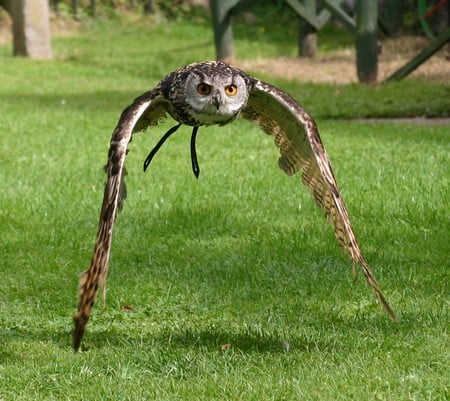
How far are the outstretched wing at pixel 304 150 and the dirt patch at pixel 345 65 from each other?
1009 centimetres

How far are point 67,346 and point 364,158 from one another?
4.91 meters

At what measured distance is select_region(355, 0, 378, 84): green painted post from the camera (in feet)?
48.9

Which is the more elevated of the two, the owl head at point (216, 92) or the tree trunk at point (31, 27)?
the owl head at point (216, 92)

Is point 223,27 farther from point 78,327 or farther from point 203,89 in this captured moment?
point 78,327

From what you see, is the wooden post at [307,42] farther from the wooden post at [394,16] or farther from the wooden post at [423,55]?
the wooden post at [423,55]

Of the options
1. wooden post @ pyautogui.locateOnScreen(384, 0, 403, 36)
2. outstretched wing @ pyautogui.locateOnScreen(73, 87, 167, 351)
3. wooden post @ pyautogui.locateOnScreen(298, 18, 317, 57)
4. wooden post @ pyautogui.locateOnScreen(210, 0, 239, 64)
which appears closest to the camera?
outstretched wing @ pyautogui.locateOnScreen(73, 87, 167, 351)

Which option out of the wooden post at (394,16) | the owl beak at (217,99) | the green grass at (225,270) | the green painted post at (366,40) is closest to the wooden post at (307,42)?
the wooden post at (394,16)

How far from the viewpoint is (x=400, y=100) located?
1338 centimetres

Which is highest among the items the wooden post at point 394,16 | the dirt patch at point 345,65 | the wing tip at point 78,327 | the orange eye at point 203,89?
the orange eye at point 203,89

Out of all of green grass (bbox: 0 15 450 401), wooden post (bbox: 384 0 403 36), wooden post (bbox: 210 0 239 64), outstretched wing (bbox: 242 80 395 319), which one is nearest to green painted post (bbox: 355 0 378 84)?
wooden post (bbox: 210 0 239 64)

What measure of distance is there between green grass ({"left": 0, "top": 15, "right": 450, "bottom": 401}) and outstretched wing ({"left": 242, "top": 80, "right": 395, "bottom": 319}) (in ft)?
1.63

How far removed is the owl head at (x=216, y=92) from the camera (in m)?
4.66

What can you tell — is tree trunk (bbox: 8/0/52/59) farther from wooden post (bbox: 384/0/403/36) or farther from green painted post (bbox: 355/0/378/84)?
green painted post (bbox: 355/0/378/84)

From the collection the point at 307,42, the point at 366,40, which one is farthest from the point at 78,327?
the point at 307,42
